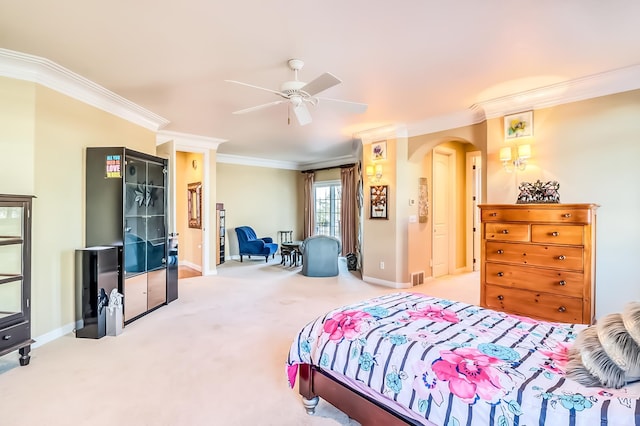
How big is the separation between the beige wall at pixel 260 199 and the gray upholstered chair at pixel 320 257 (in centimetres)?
296

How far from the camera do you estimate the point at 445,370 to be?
4.72ft

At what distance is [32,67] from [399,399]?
4074mm

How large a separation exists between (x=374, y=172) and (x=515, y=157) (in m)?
2.28

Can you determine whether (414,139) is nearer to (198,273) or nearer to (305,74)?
(305,74)

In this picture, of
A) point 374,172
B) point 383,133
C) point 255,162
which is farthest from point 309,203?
point 383,133

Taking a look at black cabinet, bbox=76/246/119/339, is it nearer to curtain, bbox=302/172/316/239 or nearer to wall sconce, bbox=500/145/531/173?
wall sconce, bbox=500/145/531/173

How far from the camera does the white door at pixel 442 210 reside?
20.0 ft

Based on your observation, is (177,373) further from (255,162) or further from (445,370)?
(255,162)

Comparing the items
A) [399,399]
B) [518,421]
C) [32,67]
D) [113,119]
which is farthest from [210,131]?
[518,421]

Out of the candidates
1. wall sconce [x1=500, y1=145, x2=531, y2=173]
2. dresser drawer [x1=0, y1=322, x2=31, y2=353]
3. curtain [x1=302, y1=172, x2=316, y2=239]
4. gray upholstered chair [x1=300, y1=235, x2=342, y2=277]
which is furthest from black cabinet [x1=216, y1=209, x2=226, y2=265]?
wall sconce [x1=500, y1=145, x2=531, y2=173]

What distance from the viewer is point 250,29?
2424 mm

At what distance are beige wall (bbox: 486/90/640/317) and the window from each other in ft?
18.8

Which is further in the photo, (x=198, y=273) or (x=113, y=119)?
(x=198, y=273)

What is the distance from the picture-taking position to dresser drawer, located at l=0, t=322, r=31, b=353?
253 centimetres
